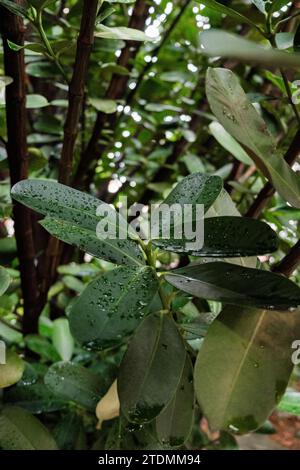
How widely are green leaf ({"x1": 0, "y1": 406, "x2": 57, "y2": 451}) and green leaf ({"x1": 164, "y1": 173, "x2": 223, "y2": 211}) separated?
12.0 inches

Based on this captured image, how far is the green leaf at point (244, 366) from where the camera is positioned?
0.25m

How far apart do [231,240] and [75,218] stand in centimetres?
10

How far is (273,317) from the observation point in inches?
10.8

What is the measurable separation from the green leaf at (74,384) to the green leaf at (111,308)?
0.83ft

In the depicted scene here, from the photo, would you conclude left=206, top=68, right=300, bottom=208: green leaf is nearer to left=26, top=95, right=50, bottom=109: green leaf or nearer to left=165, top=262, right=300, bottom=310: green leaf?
left=165, top=262, right=300, bottom=310: green leaf

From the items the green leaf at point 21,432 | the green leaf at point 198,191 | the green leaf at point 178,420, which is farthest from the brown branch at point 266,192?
the green leaf at point 21,432

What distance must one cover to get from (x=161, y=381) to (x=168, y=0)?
0.73m

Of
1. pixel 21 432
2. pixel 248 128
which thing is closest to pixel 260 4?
pixel 248 128

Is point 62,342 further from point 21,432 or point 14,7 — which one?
point 14,7

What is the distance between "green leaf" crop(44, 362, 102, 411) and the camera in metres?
Answer: 0.49

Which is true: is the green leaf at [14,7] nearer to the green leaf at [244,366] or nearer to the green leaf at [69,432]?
the green leaf at [244,366]

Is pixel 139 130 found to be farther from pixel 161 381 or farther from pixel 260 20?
pixel 161 381

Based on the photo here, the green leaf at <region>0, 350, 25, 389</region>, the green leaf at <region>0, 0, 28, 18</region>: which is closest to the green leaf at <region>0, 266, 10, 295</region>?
the green leaf at <region>0, 350, 25, 389</region>
